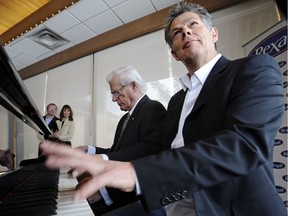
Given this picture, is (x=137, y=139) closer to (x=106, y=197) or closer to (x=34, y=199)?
(x=106, y=197)

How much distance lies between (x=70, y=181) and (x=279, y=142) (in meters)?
1.79

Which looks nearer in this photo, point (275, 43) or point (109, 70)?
point (275, 43)

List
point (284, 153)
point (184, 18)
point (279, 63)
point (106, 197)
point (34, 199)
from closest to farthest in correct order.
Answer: point (34, 199) < point (106, 197) < point (184, 18) < point (284, 153) < point (279, 63)

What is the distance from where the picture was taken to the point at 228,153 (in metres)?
0.49

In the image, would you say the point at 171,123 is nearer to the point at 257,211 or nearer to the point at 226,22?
the point at 257,211

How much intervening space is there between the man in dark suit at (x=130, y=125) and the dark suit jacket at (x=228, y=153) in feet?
1.30

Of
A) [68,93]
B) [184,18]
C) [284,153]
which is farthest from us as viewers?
[68,93]

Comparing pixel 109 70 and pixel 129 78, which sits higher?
pixel 109 70

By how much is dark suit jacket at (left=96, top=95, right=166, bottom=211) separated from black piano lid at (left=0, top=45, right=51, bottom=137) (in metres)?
0.42

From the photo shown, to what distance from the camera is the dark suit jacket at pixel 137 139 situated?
3.48 feet

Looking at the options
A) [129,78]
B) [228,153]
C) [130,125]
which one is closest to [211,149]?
[228,153]

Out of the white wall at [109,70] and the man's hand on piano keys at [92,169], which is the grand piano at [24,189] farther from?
the white wall at [109,70]

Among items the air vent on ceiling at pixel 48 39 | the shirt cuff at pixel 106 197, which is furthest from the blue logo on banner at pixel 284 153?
the air vent on ceiling at pixel 48 39

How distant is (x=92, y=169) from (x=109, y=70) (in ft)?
13.5
